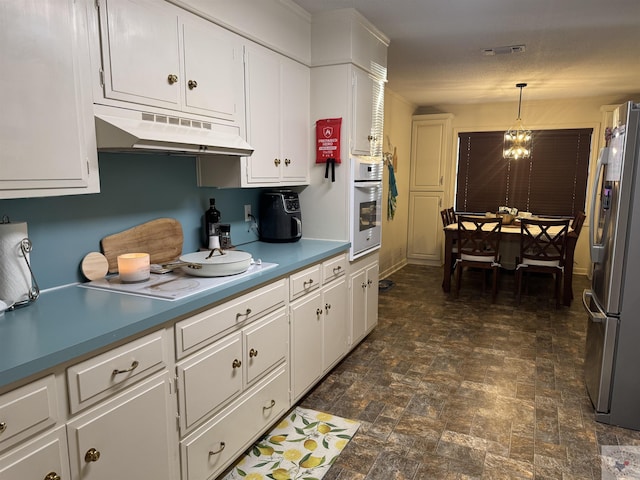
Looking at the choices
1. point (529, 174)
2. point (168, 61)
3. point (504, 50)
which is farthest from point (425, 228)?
point (168, 61)

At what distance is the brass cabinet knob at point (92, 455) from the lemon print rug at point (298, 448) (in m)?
0.85

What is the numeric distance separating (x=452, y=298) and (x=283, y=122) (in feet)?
10.4

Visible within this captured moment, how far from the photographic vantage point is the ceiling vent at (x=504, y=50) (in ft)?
11.9

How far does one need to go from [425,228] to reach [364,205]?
12.1 feet

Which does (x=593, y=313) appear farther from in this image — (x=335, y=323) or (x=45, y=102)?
(x=45, y=102)

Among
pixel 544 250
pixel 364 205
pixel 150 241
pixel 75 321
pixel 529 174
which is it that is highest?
pixel 529 174

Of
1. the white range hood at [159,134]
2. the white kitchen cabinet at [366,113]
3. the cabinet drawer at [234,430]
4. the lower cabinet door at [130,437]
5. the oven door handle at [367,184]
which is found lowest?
the cabinet drawer at [234,430]

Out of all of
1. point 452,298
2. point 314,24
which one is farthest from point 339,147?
point 452,298

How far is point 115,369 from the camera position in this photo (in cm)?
141

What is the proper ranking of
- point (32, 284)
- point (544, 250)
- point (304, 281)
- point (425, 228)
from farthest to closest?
point (425, 228), point (544, 250), point (304, 281), point (32, 284)

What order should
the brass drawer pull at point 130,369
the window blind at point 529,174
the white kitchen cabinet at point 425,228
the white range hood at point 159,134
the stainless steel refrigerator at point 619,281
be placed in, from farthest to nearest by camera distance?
the white kitchen cabinet at point 425,228, the window blind at point 529,174, the stainless steel refrigerator at point 619,281, the white range hood at point 159,134, the brass drawer pull at point 130,369

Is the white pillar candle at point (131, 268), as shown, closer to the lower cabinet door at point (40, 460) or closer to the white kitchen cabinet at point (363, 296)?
the lower cabinet door at point (40, 460)

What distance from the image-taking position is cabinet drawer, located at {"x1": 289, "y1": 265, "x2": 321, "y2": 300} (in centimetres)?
244

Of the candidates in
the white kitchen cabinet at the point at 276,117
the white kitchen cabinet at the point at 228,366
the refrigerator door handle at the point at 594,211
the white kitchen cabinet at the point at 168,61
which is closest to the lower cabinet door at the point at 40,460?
the white kitchen cabinet at the point at 228,366
